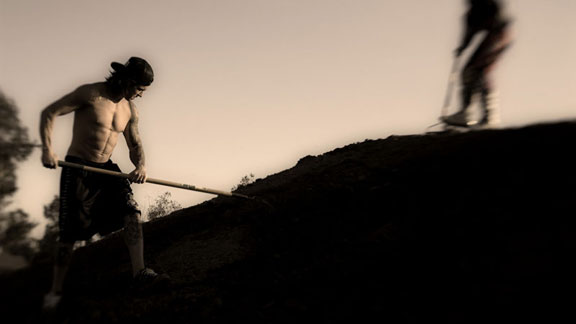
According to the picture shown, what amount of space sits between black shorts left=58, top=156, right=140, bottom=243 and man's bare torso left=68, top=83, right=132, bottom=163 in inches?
4.0

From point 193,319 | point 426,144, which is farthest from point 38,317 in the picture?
point 426,144

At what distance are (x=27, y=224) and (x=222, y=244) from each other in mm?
12953

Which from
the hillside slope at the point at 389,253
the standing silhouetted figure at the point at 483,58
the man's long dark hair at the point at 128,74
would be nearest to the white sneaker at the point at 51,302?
the hillside slope at the point at 389,253

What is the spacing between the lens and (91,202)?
152 inches

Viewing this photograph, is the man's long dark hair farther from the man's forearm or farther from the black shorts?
the black shorts

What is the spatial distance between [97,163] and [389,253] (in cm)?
298

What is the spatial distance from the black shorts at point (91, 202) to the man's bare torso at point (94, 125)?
0.33ft

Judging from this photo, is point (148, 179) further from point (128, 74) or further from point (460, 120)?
point (460, 120)

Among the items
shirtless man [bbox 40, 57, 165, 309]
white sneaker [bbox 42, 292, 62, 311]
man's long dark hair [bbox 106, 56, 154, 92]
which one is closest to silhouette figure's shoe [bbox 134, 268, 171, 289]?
shirtless man [bbox 40, 57, 165, 309]

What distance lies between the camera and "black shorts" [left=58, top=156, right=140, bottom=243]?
12.1 ft

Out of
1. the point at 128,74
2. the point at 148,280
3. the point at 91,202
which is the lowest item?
the point at 148,280

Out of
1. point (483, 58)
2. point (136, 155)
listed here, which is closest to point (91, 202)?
point (136, 155)

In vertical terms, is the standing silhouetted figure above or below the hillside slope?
above

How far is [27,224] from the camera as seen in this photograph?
14547 mm
